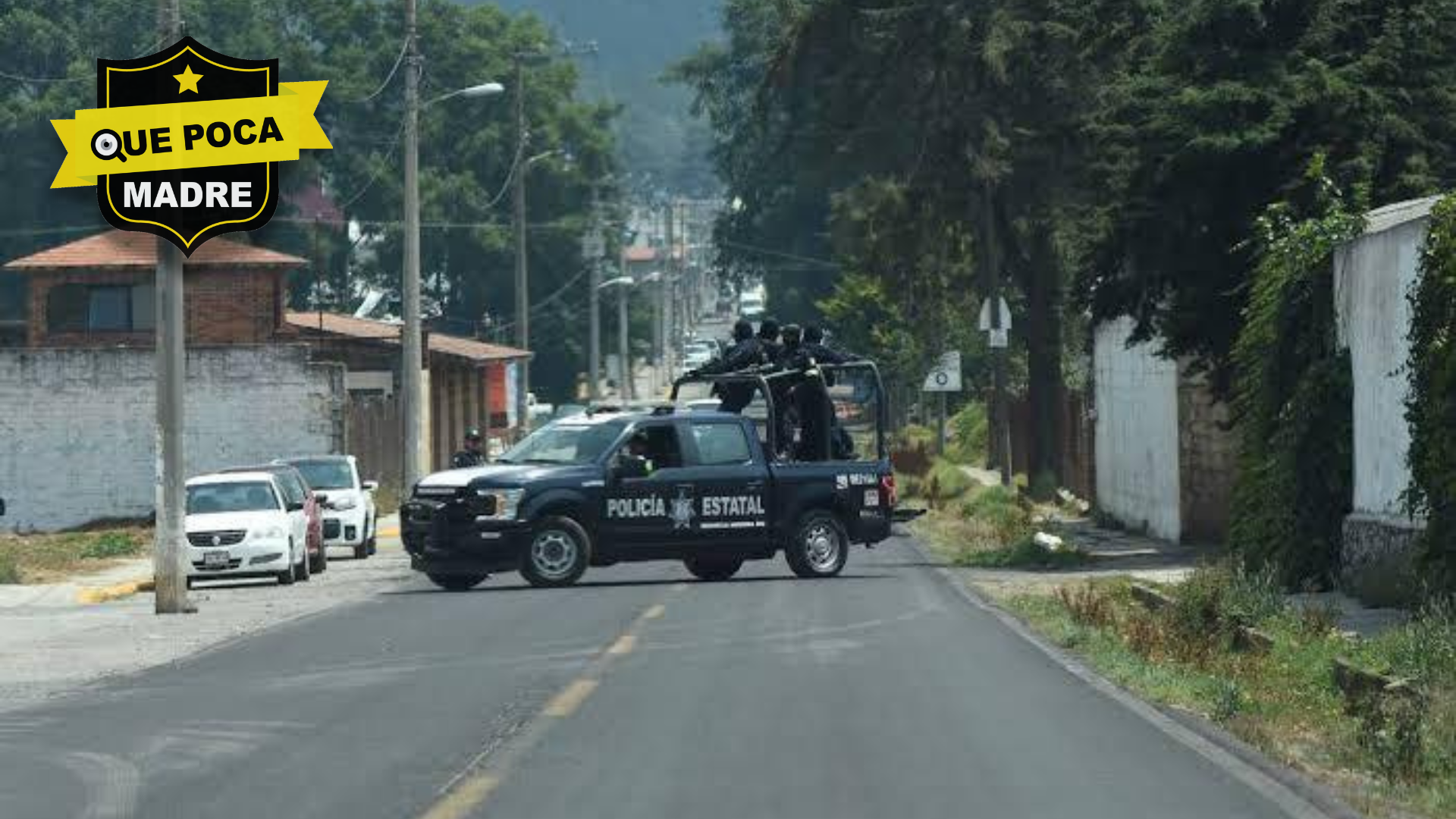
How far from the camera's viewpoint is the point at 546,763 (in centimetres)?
1390

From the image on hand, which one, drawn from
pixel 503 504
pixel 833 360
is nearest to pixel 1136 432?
A: pixel 833 360

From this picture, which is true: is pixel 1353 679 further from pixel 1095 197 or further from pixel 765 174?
pixel 765 174

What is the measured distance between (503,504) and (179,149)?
553 cm

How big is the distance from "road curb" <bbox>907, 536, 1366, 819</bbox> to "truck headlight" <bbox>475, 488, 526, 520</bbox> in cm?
1051

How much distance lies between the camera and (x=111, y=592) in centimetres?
3428

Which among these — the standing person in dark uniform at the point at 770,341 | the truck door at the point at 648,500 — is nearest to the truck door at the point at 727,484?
the truck door at the point at 648,500

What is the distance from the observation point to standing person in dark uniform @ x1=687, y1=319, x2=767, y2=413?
34938 mm

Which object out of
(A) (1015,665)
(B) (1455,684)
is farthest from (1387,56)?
(B) (1455,684)

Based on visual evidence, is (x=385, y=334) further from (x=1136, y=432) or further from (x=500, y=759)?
(x=500, y=759)

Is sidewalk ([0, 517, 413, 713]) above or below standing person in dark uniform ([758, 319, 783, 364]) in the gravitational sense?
below

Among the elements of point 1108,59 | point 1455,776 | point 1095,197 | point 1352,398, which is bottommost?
point 1455,776

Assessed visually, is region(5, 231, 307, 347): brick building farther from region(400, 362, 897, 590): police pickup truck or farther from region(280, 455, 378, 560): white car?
region(400, 362, 897, 590): police pickup truck

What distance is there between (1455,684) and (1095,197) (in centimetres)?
2296

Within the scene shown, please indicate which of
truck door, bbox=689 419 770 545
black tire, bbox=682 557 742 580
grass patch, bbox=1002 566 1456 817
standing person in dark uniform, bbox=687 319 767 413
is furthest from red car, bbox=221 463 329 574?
grass patch, bbox=1002 566 1456 817
